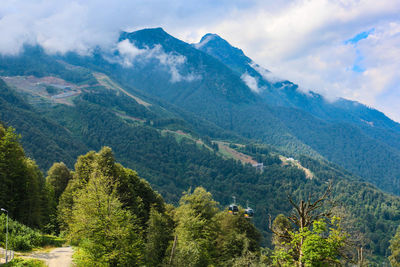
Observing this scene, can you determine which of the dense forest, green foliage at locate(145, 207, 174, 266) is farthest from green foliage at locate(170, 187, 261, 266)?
green foliage at locate(145, 207, 174, 266)

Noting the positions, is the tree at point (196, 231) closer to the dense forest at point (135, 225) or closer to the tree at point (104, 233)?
the dense forest at point (135, 225)

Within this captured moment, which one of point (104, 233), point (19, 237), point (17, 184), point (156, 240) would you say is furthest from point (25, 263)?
point (17, 184)

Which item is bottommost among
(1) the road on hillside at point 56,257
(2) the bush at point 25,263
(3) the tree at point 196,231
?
(1) the road on hillside at point 56,257

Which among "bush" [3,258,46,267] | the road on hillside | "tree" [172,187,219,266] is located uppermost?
"tree" [172,187,219,266]

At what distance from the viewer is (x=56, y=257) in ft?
111

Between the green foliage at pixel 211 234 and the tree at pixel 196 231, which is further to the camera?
the green foliage at pixel 211 234

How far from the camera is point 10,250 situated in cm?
3147

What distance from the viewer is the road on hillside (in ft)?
104

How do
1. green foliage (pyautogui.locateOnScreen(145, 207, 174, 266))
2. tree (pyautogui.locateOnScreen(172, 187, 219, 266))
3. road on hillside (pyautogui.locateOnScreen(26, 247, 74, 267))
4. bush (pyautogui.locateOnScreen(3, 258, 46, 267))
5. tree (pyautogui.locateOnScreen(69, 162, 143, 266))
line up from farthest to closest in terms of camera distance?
green foliage (pyautogui.locateOnScreen(145, 207, 174, 266)) → tree (pyautogui.locateOnScreen(172, 187, 219, 266)) → road on hillside (pyautogui.locateOnScreen(26, 247, 74, 267)) → tree (pyautogui.locateOnScreen(69, 162, 143, 266)) → bush (pyautogui.locateOnScreen(3, 258, 46, 267))

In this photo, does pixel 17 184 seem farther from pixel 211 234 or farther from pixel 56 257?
pixel 211 234

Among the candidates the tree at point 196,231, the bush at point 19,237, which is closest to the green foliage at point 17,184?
the bush at point 19,237

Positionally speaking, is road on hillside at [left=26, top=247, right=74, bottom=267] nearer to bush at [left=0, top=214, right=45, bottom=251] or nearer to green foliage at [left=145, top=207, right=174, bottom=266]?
bush at [left=0, top=214, right=45, bottom=251]

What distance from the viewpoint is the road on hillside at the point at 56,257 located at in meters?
31.6

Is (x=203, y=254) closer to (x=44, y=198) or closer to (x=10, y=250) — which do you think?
(x=10, y=250)
